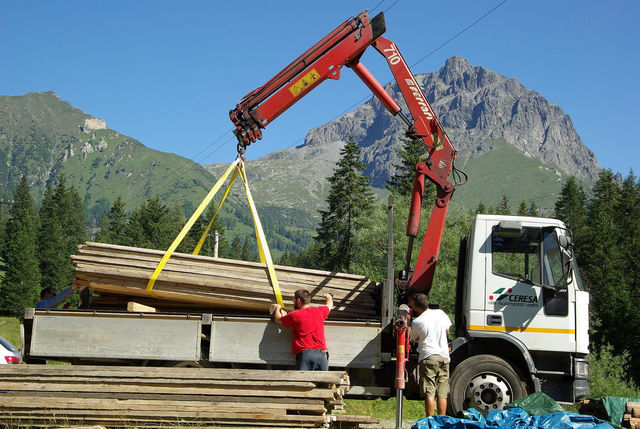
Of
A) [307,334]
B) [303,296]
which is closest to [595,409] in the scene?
[307,334]

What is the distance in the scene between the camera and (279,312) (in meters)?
10.1

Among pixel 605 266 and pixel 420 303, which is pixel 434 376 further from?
pixel 605 266

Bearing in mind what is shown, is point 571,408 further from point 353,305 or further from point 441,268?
point 441,268

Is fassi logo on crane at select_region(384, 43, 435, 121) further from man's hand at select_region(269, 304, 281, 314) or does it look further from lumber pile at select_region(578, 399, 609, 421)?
lumber pile at select_region(578, 399, 609, 421)

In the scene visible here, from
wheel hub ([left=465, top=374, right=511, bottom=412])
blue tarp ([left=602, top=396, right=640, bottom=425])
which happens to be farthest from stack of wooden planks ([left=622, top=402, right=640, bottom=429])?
wheel hub ([left=465, top=374, right=511, bottom=412])

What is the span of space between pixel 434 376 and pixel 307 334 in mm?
2100

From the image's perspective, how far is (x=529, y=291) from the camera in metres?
10.7

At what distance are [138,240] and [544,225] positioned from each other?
2896 inches

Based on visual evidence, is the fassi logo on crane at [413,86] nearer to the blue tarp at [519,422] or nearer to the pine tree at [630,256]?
the blue tarp at [519,422]

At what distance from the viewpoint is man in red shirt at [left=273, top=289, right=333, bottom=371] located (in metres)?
9.77

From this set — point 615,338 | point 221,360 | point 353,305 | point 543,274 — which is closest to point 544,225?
point 543,274

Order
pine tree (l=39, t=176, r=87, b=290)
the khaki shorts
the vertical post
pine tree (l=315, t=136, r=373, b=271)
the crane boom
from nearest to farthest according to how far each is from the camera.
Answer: the khaki shorts < the vertical post < the crane boom < pine tree (l=315, t=136, r=373, b=271) < pine tree (l=39, t=176, r=87, b=290)

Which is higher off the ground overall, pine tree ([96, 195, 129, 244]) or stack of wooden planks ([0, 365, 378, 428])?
pine tree ([96, 195, 129, 244])

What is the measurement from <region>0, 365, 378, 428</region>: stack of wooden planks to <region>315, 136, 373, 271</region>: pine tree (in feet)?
147
